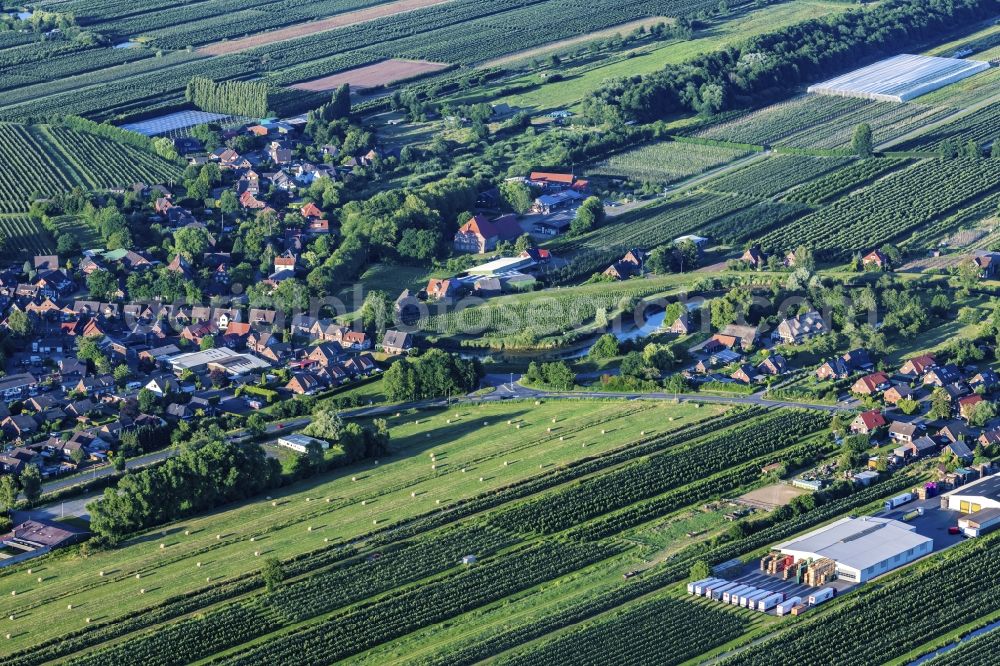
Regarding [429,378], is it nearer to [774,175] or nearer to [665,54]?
[774,175]

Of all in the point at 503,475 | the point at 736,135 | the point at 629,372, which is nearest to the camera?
the point at 503,475

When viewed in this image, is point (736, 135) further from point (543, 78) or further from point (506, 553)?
point (506, 553)

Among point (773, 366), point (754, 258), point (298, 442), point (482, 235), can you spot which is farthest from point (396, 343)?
point (754, 258)

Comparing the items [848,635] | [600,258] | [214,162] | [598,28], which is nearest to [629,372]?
[600,258]

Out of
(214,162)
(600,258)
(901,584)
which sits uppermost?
(214,162)

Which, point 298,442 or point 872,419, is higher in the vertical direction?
point 298,442

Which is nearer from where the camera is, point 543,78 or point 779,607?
point 779,607

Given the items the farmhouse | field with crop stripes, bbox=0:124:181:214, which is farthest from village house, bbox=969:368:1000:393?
field with crop stripes, bbox=0:124:181:214

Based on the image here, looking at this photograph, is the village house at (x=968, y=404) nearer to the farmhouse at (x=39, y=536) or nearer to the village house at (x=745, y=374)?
the village house at (x=745, y=374)
